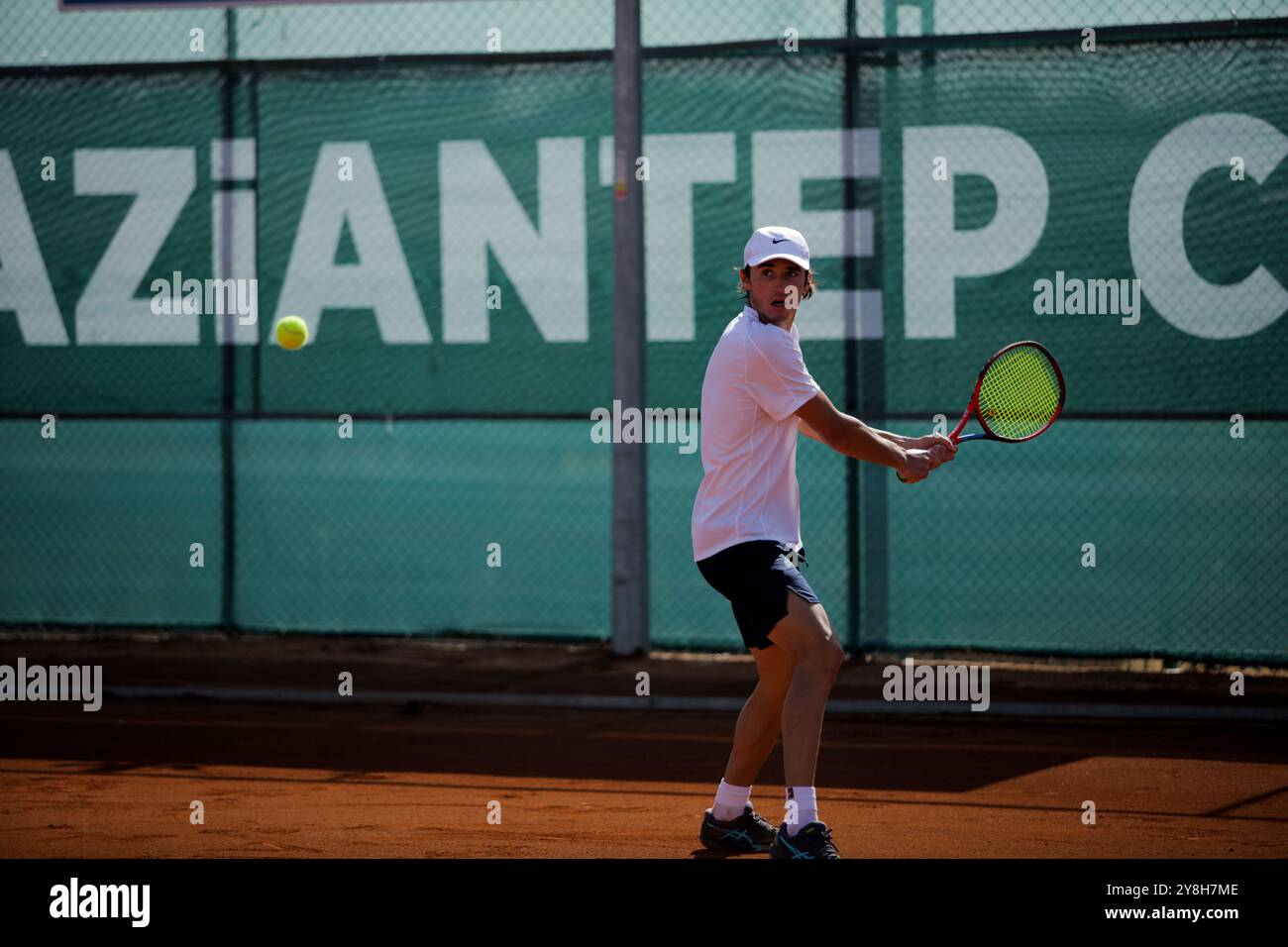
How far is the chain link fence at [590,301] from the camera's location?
29.9 feet

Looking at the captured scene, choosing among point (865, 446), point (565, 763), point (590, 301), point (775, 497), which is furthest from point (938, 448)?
point (590, 301)

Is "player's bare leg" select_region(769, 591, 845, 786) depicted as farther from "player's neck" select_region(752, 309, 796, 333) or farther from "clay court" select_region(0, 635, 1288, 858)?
"player's neck" select_region(752, 309, 796, 333)

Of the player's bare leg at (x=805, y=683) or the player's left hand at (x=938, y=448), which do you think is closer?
the player's bare leg at (x=805, y=683)

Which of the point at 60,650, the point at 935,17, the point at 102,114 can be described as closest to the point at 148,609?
the point at 60,650

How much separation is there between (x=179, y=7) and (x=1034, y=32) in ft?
15.9

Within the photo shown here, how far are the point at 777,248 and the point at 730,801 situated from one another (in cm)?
173

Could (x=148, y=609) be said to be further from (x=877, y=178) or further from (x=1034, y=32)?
(x=1034, y=32)

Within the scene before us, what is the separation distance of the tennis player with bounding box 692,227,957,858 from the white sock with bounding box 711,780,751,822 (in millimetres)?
70

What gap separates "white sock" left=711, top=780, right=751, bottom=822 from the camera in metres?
5.59

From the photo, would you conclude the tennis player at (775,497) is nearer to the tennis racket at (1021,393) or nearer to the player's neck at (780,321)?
the player's neck at (780,321)

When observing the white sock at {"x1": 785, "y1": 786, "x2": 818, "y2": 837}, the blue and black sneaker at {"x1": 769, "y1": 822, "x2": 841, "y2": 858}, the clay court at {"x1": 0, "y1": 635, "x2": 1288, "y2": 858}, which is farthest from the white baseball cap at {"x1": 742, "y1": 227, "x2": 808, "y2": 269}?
the clay court at {"x1": 0, "y1": 635, "x2": 1288, "y2": 858}

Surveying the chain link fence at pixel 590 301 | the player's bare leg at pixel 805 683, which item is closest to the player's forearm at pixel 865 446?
the player's bare leg at pixel 805 683
